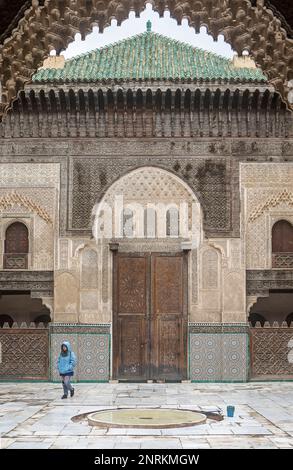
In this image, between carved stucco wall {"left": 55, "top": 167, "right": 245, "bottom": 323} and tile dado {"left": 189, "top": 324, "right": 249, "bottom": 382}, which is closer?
tile dado {"left": 189, "top": 324, "right": 249, "bottom": 382}

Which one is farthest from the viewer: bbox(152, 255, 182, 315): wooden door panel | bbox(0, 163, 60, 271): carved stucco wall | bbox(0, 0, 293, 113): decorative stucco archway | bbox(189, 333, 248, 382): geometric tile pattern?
bbox(0, 163, 60, 271): carved stucco wall

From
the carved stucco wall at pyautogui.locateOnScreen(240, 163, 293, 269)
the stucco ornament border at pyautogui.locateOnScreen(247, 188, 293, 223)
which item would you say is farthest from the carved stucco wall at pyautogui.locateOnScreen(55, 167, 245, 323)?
the stucco ornament border at pyautogui.locateOnScreen(247, 188, 293, 223)

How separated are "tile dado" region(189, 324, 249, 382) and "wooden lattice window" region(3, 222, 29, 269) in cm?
360

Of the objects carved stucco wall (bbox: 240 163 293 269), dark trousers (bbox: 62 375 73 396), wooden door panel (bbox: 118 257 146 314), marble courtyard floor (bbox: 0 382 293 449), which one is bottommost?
marble courtyard floor (bbox: 0 382 293 449)

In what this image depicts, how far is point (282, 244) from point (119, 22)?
29.5ft

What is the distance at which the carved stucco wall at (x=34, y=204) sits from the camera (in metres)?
14.2

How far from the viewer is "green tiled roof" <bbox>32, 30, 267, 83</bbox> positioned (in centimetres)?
1470

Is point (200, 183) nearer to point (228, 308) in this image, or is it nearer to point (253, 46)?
point (228, 308)

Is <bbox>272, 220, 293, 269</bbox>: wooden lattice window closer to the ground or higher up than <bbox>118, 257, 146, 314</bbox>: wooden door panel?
higher up

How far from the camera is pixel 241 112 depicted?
14648mm

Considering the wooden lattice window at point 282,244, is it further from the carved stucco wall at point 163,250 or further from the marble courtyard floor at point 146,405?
the marble courtyard floor at point 146,405

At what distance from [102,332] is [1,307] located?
3.30 m

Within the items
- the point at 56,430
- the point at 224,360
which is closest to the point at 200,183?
the point at 224,360

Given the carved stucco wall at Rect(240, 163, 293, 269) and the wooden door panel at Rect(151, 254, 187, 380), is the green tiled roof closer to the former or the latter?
the carved stucco wall at Rect(240, 163, 293, 269)
